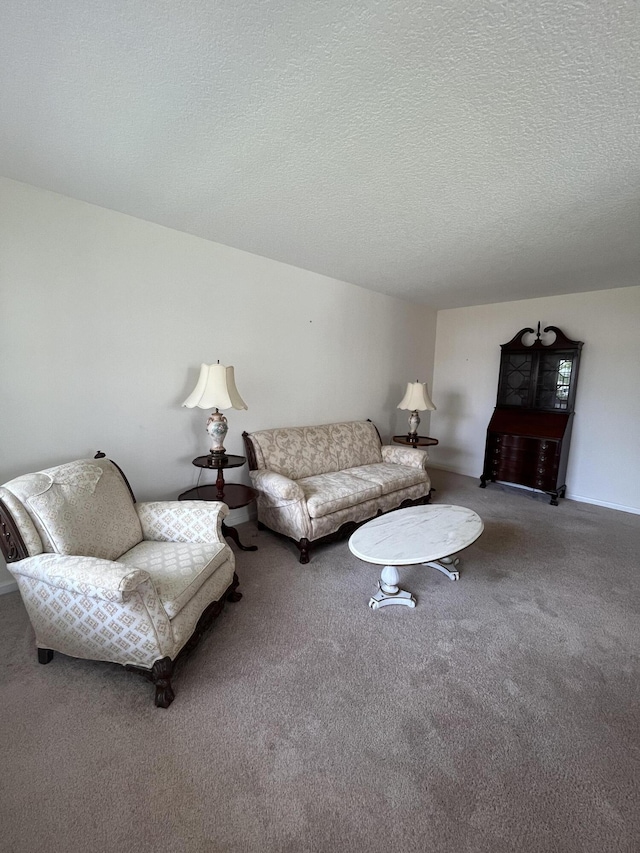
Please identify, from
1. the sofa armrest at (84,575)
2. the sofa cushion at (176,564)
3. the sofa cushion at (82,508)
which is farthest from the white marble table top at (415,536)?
the sofa cushion at (82,508)

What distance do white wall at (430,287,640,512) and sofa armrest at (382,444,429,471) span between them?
5.34 ft

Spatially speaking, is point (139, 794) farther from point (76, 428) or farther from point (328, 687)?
point (76, 428)

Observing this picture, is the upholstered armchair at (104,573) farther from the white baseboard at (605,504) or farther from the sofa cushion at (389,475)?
the white baseboard at (605,504)

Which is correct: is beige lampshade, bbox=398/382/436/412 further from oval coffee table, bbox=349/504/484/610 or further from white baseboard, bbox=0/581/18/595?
white baseboard, bbox=0/581/18/595

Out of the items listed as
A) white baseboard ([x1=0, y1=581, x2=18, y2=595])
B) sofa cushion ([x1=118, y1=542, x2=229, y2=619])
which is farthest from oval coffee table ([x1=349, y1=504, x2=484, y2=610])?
white baseboard ([x1=0, y1=581, x2=18, y2=595])

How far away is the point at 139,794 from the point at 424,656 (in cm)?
128

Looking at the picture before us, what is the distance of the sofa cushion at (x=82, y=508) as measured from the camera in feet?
5.38

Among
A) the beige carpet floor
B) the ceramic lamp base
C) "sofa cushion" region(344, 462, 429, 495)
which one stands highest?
the ceramic lamp base

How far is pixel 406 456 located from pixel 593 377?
235 centimetres

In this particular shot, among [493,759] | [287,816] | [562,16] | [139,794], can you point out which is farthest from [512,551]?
[562,16]

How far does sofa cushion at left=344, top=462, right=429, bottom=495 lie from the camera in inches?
131

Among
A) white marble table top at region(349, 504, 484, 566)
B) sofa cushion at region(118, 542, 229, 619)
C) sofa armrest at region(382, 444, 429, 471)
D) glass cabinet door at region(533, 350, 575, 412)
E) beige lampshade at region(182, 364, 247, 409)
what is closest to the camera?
sofa cushion at region(118, 542, 229, 619)

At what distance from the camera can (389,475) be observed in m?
3.48

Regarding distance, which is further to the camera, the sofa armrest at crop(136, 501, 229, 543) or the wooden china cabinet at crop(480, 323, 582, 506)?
the wooden china cabinet at crop(480, 323, 582, 506)
